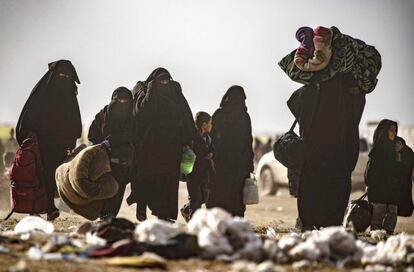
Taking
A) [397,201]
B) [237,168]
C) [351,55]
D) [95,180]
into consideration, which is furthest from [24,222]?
[397,201]

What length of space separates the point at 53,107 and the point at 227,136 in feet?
7.63

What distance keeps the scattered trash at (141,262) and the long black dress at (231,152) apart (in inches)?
206

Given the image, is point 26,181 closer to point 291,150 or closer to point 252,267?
point 291,150

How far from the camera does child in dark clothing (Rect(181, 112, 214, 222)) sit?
13492 mm

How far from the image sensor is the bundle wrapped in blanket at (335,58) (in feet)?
41.5

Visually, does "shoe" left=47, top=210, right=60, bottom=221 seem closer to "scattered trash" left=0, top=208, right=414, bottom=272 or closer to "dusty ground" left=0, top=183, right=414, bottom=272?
"dusty ground" left=0, top=183, right=414, bottom=272

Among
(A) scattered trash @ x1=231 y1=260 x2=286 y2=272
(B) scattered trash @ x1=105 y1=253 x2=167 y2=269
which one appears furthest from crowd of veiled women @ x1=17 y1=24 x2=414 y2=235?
(A) scattered trash @ x1=231 y1=260 x2=286 y2=272

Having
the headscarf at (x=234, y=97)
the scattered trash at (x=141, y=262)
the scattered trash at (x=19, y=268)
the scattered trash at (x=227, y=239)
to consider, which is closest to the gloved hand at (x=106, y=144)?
the headscarf at (x=234, y=97)

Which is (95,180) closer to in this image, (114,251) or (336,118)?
(336,118)

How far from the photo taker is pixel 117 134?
1300 cm

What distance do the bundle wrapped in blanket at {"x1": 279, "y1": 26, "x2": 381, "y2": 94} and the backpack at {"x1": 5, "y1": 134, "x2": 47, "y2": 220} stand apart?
3.54 metres

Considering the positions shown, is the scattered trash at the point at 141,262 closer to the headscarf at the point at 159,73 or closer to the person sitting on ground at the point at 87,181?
the person sitting on ground at the point at 87,181

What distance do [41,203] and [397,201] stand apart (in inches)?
184

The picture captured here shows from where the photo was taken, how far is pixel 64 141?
1382 centimetres
